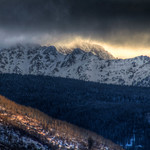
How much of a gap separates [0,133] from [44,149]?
25463 millimetres

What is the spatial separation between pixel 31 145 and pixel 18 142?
7.29 m

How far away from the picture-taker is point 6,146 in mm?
177875

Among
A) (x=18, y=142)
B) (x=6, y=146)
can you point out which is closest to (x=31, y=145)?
(x=18, y=142)

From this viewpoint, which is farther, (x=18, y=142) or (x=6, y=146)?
(x=18, y=142)

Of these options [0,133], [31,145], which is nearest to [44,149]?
[31,145]

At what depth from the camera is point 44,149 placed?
198250 millimetres

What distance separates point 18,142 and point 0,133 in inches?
433

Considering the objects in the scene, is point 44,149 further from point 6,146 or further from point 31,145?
point 6,146

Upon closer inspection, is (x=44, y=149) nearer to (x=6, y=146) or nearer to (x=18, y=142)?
(x=18, y=142)

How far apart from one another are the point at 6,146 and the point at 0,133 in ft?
75.8

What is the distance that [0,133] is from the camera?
200m

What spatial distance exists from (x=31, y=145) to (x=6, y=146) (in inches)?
898

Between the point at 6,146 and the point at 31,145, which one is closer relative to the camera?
the point at 6,146

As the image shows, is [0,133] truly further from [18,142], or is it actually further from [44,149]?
[44,149]
